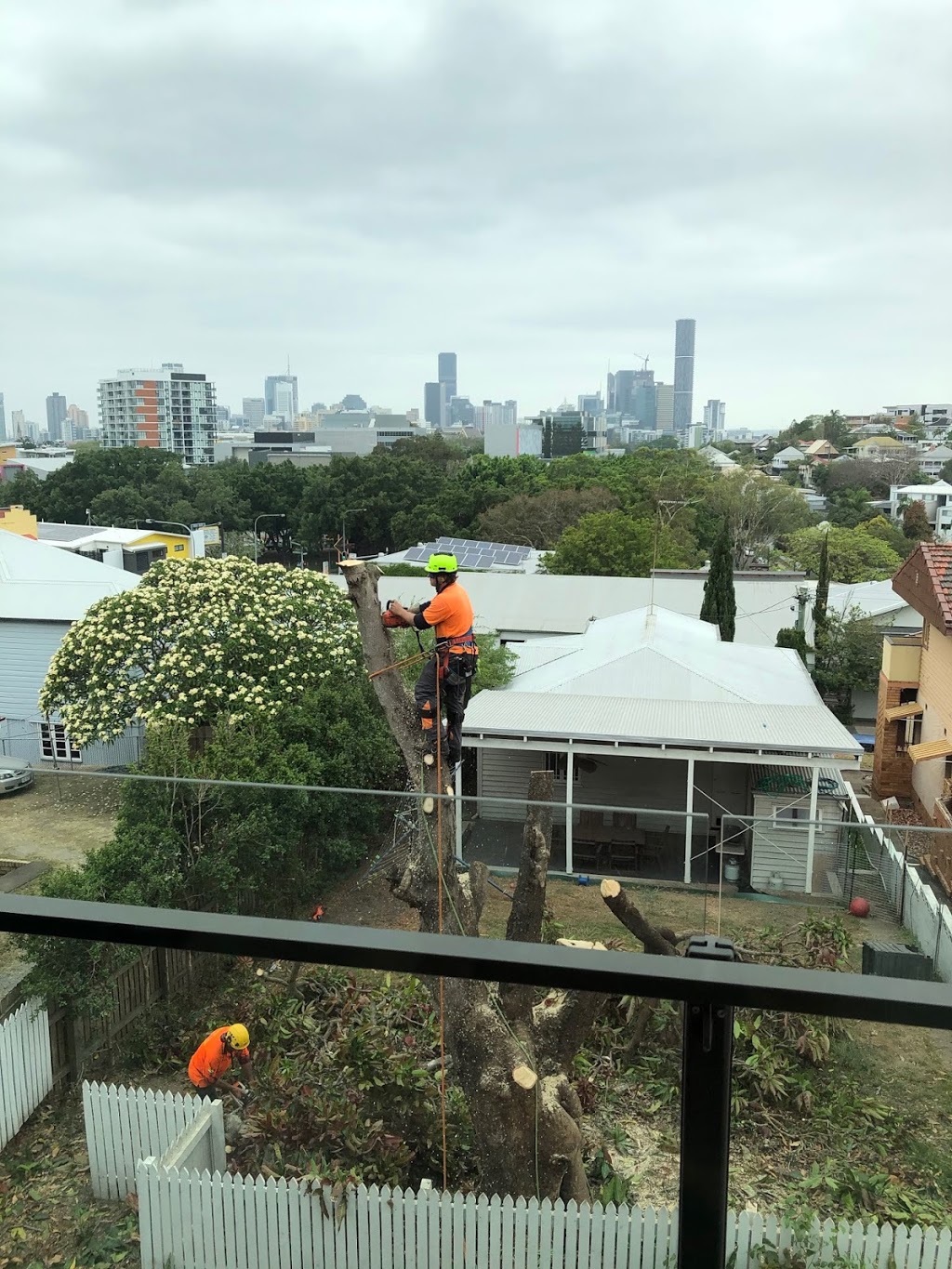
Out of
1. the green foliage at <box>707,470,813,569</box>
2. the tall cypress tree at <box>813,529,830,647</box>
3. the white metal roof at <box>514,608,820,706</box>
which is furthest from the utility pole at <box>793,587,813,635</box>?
the green foliage at <box>707,470,813,569</box>

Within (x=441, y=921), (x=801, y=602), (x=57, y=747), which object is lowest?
(x=57, y=747)

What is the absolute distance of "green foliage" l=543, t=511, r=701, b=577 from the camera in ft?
104

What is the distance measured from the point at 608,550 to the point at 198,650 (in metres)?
19.9

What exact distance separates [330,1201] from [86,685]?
13542mm

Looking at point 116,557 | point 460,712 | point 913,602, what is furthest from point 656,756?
point 116,557

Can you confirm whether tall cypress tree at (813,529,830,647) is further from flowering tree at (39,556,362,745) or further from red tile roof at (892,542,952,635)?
flowering tree at (39,556,362,745)

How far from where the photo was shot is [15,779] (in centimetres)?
488

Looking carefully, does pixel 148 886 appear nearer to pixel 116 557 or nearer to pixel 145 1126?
pixel 145 1126

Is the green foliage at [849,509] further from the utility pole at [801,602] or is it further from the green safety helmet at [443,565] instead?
the green safety helmet at [443,565]

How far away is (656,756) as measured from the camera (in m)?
10.9

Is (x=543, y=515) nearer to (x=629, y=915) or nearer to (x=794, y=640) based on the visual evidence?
(x=794, y=640)

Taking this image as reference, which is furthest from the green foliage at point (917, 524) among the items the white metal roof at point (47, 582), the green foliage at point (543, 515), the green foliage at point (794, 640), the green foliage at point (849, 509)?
the white metal roof at point (47, 582)

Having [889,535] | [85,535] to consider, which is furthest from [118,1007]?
[889,535]

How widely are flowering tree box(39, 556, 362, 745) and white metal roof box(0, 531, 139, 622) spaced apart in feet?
14.9
